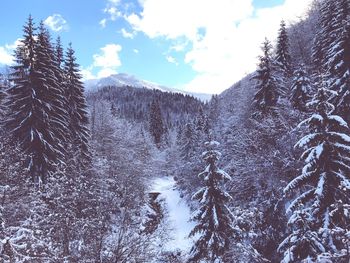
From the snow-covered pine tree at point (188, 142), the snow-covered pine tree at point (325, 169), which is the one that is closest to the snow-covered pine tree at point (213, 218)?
the snow-covered pine tree at point (325, 169)

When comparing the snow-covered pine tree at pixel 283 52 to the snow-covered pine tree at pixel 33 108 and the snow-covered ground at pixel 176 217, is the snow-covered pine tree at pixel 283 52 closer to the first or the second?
the snow-covered ground at pixel 176 217

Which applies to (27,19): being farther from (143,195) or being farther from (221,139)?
(221,139)

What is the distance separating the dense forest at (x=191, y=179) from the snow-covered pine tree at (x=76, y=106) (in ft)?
0.40

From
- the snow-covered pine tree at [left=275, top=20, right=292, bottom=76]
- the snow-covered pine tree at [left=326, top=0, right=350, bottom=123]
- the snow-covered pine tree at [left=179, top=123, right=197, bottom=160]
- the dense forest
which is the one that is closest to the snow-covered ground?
the dense forest

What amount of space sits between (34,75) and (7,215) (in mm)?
13207

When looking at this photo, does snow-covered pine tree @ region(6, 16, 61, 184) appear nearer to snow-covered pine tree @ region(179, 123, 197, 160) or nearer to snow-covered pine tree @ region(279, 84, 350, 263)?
snow-covered pine tree @ region(279, 84, 350, 263)

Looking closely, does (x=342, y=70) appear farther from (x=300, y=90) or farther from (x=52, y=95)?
(x=52, y=95)

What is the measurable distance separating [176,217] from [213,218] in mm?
23510

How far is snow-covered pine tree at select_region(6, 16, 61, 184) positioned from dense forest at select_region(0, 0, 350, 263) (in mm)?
87

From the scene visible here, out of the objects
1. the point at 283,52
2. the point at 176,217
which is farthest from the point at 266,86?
the point at 176,217

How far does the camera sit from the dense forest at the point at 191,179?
1382 centimetres

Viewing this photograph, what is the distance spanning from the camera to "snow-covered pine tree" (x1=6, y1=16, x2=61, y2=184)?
25297mm

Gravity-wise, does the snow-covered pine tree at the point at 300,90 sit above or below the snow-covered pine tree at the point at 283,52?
below

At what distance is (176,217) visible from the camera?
41.8 metres
